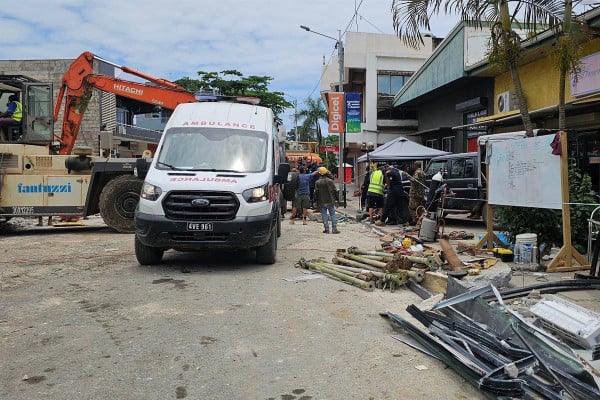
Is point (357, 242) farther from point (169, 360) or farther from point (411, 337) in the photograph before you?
point (169, 360)

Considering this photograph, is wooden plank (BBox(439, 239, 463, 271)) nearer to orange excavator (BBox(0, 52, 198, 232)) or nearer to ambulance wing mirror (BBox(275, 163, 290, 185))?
ambulance wing mirror (BBox(275, 163, 290, 185))

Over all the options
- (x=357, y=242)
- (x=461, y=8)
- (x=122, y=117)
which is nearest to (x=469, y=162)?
(x=357, y=242)

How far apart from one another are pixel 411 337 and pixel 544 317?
120 cm

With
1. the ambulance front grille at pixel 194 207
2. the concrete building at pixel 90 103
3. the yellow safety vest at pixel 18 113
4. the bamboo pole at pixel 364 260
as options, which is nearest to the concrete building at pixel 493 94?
the bamboo pole at pixel 364 260

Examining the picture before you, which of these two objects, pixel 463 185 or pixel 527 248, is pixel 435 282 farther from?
pixel 463 185

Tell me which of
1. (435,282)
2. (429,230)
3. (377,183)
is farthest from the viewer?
(377,183)

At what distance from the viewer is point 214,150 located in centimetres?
862

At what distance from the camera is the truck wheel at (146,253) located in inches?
323

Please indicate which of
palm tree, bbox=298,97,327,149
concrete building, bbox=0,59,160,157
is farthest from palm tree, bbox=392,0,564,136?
palm tree, bbox=298,97,327,149

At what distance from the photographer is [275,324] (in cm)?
533

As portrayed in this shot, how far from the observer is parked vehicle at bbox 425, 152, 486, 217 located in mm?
13594

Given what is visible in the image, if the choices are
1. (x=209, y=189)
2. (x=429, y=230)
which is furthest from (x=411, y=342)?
(x=429, y=230)

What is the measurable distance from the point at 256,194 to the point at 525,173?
14.1ft

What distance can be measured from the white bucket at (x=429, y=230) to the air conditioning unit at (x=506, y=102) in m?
8.08
